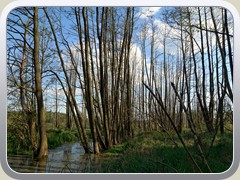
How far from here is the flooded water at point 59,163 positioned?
2193 millimetres

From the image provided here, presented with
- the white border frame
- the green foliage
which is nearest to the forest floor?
the white border frame

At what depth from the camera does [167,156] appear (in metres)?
2.24

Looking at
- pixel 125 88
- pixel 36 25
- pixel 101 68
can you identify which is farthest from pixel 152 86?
pixel 36 25

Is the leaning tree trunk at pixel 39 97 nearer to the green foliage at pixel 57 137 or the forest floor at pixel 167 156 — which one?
the green foliage at pixel 57 137

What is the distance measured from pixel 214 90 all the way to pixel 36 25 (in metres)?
1.21

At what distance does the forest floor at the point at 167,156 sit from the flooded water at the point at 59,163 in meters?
0.08

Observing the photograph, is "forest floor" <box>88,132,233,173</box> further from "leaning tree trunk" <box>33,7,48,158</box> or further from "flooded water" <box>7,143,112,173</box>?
"leaning tree trunk" <box>33,7,48,158</box>

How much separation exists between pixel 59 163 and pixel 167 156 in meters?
0.70

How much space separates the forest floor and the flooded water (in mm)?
76
